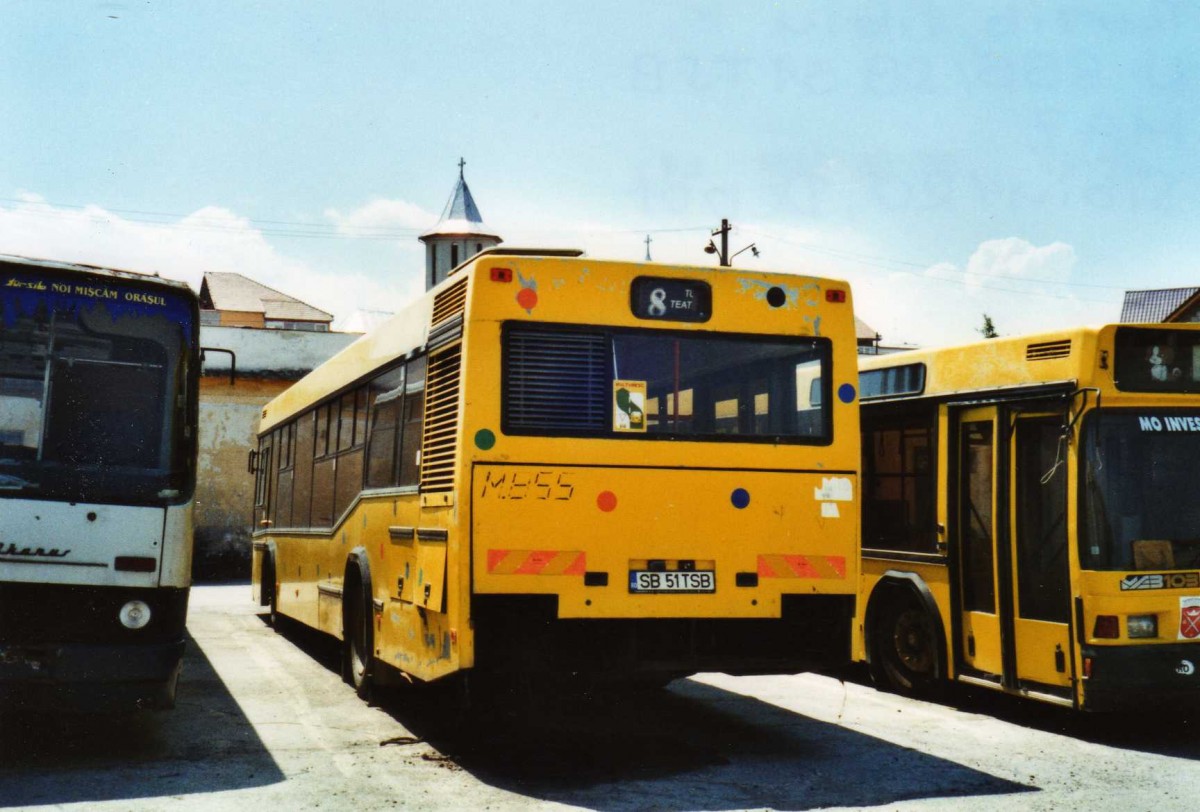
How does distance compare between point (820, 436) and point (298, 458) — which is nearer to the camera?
point (820, 436)

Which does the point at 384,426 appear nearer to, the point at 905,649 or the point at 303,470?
the point at 303,470

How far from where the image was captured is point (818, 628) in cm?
812

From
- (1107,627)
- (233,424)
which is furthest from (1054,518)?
(233,424)

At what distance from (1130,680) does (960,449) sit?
242 cm

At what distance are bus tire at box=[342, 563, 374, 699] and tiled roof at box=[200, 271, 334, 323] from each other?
61.2 m

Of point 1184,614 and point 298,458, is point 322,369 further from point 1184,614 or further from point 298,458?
point 1184,614

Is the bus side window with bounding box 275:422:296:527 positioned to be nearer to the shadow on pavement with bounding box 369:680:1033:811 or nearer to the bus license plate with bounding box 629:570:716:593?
the shadow on pavement with bounding box 369:680:1033:811

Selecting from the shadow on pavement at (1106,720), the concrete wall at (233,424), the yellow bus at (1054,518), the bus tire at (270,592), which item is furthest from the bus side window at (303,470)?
the concrete wall at (233,424)

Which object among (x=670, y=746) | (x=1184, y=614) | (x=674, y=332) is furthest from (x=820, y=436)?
(x=1184, y=614)

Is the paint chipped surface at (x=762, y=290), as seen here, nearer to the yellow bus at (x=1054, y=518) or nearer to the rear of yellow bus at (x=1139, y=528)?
the yellow bus at (x=1054, y=518)

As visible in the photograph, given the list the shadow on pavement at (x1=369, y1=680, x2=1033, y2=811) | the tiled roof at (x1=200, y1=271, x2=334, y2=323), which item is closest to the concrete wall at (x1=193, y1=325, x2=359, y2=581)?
the shadow on pavement at (x1=369, y1=680, x2=1033, y2=811)

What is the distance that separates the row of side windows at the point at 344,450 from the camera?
30.3 ft

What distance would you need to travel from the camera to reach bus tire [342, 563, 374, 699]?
10.2m

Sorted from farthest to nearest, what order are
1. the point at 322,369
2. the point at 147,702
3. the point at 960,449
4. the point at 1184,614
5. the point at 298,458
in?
the point at 298,458 < the point at 322,369 < the point at 960,449 < the point at 1184,614 < the point at 147,702
